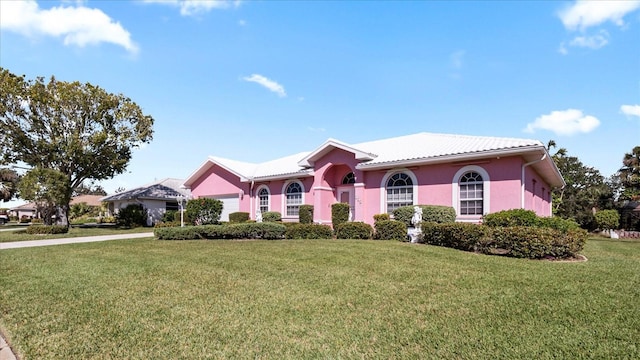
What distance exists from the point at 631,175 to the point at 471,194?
2875 centimetres

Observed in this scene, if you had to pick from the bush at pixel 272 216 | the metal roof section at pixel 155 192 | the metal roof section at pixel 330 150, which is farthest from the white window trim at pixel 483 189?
the metal roof section at pixel 155 192

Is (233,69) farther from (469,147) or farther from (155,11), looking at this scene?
(469,147)

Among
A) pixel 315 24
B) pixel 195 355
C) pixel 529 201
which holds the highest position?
pixel 315 24

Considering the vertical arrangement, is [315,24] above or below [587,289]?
above

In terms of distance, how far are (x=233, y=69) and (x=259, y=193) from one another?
1083 cm

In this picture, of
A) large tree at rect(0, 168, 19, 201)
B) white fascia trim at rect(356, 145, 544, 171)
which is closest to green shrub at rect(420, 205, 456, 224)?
white fascia trim at rect(356, 145, 544, 171)

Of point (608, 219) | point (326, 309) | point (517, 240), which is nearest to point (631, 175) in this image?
point (608, 219)

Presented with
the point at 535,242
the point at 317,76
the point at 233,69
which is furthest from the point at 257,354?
the point at 317,76

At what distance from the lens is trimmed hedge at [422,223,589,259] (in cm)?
944

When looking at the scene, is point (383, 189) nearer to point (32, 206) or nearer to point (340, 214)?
point (340, 214)

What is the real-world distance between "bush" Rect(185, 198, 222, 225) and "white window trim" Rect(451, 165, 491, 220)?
1572 centimetres

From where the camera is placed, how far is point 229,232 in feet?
51.0

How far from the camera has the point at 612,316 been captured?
497 cm

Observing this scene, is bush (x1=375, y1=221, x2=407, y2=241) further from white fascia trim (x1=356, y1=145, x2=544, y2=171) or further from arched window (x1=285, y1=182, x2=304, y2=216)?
arched window (x1=285, y1=182, x2=304, y2=216)
